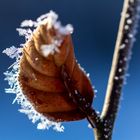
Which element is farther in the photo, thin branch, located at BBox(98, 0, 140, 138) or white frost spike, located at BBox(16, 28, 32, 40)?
white frost spike, located at BBox(16, 28, 32, 40)

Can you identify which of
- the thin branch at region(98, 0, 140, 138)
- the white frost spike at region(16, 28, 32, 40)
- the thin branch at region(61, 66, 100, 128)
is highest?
the white frost spike at region(16, 28, 32, 40)

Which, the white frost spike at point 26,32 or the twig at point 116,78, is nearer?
the twig at point 116,78

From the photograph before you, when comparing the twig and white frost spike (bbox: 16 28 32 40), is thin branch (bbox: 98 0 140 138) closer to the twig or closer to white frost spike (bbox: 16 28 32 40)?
the twig

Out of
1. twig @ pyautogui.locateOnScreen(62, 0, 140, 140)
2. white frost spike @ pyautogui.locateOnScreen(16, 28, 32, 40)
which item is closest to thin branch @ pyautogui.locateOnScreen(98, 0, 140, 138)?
twig @ pyautogui.locateOnScreen(62, 0, 140, 140)

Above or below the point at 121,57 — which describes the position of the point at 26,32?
above

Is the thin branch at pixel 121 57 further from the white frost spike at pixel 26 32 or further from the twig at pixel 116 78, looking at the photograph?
the white frost spike at pixel 26 32

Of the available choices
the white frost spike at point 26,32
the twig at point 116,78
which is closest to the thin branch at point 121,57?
the twig at point 116,78

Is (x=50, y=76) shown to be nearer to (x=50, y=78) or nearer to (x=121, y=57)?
(x=50, y=78)

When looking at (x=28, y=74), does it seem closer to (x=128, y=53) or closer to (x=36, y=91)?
(x=36, y=91)

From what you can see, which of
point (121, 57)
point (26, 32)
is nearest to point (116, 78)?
point (121, 57)

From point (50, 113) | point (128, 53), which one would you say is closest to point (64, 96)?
point (50, 113)

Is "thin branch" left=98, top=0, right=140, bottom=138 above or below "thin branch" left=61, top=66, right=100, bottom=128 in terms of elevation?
below
